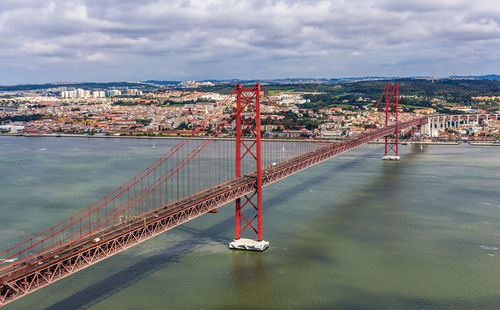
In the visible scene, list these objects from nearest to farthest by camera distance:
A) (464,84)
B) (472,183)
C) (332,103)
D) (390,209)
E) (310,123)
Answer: (390,209), (472,183), (310,123), (332,103), (464,84)

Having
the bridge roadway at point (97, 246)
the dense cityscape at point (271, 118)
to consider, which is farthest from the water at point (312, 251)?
the dense cityscape at point (271, 118)

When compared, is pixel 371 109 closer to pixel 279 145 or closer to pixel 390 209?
pixel 279 145

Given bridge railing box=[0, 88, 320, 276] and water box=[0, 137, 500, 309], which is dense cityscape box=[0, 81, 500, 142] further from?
water box=[0, 137, 500, 309]

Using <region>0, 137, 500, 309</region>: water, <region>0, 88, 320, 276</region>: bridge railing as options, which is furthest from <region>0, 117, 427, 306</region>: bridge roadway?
<region>0, 137, 500, 309</region>: water

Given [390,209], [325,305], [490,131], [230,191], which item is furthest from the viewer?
[490,131]

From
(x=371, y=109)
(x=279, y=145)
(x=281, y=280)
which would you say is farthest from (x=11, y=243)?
(x=371, y=109)

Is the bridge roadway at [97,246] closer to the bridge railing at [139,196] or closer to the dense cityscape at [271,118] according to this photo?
the bridge railing at [139,196]

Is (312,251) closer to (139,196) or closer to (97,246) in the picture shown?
(97,246)

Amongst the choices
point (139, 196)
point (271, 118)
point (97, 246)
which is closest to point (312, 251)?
point (97, 246)
